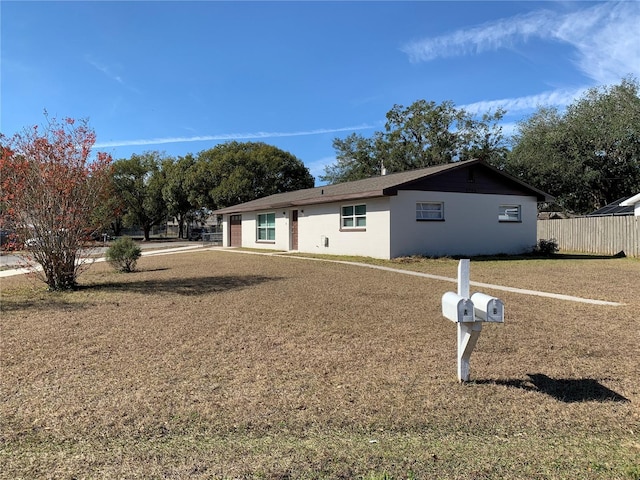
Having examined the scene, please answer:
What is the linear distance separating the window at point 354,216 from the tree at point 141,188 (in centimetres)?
3292

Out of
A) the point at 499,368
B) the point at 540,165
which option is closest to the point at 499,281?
the point at 499,368

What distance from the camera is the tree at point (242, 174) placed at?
40.9m

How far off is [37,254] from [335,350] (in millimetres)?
7955

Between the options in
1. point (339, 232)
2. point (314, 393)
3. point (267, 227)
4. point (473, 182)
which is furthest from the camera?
point (267, 227)

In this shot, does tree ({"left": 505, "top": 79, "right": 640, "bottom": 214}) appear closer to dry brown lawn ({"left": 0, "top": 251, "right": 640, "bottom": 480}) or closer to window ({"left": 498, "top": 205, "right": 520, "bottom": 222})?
window ({"left": 498, "top": 205, "right": 520, "bottom": 222})

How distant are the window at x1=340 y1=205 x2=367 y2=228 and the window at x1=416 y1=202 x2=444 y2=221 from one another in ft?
7.15

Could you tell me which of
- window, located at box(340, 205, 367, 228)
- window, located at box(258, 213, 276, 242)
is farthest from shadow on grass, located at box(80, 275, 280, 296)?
window, located at box(258, 213, 276, 242)

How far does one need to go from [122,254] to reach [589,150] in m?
31.8

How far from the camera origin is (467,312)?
385 centimetres

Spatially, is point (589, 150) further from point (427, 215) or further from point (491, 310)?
point (491, 310)

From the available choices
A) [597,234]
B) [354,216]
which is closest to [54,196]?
[354,216]

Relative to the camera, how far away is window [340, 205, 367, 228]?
1868cm

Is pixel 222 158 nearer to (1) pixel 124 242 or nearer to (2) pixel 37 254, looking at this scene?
(1) pixel 124 242

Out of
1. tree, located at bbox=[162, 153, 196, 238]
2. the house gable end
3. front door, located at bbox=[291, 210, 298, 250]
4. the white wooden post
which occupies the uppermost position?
tree, located at bbox=[162, 153, 196, 238]
